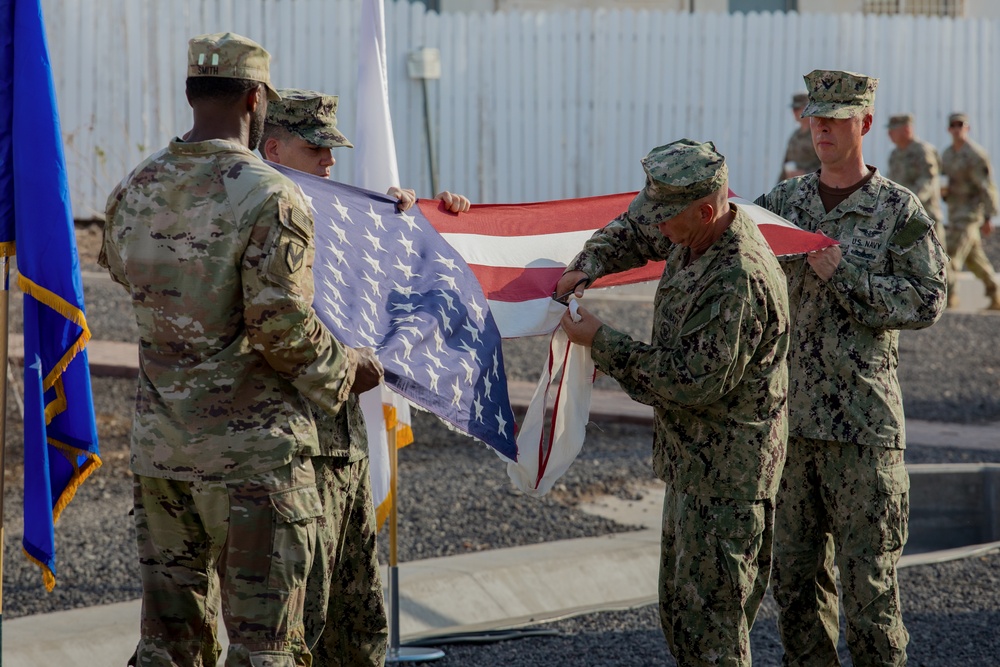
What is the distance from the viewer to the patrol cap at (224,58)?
344 cm

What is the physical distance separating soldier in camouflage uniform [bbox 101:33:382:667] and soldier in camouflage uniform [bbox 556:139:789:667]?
3.52 feet

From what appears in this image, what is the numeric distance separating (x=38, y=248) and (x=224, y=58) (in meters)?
1.26

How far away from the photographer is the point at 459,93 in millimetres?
17328

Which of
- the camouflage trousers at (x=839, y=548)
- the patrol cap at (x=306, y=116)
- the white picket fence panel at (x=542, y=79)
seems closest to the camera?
the patrol cap at (x=306, y=116)

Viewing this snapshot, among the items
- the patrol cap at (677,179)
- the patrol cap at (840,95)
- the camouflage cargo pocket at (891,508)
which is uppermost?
the patrol cap at (840,95)

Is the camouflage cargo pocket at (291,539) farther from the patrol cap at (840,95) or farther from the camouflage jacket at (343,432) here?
the patrol cap at (840,95)

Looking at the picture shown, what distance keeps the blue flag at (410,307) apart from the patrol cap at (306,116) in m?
0.14

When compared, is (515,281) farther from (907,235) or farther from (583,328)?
(907,235)

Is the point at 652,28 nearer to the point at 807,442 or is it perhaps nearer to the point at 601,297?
the point at 601,297

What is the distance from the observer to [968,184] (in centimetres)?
1666

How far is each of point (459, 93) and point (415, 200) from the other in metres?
12.7

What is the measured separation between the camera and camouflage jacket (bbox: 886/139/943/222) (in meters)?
15.3

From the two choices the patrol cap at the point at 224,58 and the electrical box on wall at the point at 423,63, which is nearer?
the patrol cap at the point at 224,58

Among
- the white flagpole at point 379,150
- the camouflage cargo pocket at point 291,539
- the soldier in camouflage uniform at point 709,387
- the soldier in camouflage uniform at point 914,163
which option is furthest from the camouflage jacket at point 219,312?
the soldier in camouflage uniform at point 914,163
